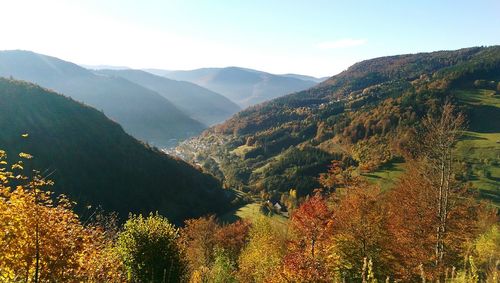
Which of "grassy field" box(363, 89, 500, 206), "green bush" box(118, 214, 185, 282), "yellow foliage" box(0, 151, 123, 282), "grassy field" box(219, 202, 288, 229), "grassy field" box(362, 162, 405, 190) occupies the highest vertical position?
"yellow foliage" box(0, 151, 123, 282)

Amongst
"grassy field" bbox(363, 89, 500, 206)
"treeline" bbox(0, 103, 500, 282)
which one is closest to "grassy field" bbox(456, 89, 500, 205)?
"grassy field" bbox(363, 89, 500, 206)

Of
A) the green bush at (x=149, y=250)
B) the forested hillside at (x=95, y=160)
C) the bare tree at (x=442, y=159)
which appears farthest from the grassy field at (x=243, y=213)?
the bare tree at (x=442, y=159)

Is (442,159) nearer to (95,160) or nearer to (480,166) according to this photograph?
(480,166)

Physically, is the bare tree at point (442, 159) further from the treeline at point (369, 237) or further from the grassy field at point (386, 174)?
the grassy field at point (386, 174)

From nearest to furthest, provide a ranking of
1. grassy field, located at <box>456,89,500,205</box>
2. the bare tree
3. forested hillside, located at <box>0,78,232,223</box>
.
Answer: the bare tree < grassy field, located at <box>456,89,500,205</box> < forested hillside, located at <box>0,78,232,223</box>

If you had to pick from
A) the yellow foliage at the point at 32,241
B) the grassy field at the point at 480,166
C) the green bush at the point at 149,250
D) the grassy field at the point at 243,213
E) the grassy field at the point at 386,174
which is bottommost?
the grassy field at the point at 243,213

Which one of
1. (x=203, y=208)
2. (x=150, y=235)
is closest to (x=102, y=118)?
(x=203, y=208)

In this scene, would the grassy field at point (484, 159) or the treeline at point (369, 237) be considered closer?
the treeline at point (369, 237)

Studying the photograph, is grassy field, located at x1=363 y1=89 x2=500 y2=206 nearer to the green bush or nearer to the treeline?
the treeline

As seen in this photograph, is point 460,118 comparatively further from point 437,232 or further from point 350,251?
point 350,251
